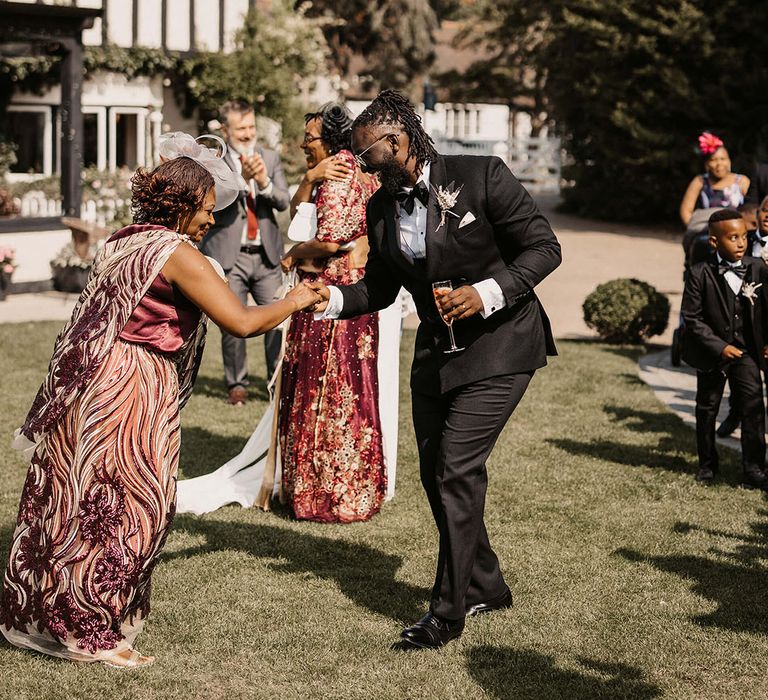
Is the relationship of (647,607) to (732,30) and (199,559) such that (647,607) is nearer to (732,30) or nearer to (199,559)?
(199,559)

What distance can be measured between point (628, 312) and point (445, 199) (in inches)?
358

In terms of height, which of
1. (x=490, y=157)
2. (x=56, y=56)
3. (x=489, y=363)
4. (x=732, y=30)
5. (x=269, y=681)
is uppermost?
(x=732, y=30)

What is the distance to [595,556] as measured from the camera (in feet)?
20.3

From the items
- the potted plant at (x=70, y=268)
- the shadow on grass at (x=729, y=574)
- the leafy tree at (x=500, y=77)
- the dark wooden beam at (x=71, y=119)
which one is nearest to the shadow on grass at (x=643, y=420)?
the shadow on grass at (x=729, y=574)

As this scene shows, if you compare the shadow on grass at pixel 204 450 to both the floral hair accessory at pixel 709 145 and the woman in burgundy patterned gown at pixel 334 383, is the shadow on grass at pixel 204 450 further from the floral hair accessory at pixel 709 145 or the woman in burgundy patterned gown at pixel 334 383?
the floral hair accessory at pixel 709 145

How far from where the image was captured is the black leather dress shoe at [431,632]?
193 inches

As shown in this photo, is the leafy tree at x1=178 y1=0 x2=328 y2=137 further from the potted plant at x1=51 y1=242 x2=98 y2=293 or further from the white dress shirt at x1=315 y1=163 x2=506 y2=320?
the white dress shirt at x1=315 y1=163 x2=506 y2=320

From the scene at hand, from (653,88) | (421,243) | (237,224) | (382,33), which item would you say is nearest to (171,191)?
(421,243)

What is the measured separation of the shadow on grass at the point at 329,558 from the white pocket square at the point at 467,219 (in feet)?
5.82

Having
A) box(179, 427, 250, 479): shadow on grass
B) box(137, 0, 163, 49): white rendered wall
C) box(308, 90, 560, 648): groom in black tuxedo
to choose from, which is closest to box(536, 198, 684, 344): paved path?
box(179, 427, 250, 479): shadow on grass

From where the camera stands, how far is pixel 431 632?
489 cm

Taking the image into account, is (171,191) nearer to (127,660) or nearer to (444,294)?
(444,294)

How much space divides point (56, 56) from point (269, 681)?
50.2 feet

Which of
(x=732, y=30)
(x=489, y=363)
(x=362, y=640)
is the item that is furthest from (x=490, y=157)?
(x=732, y=30)
